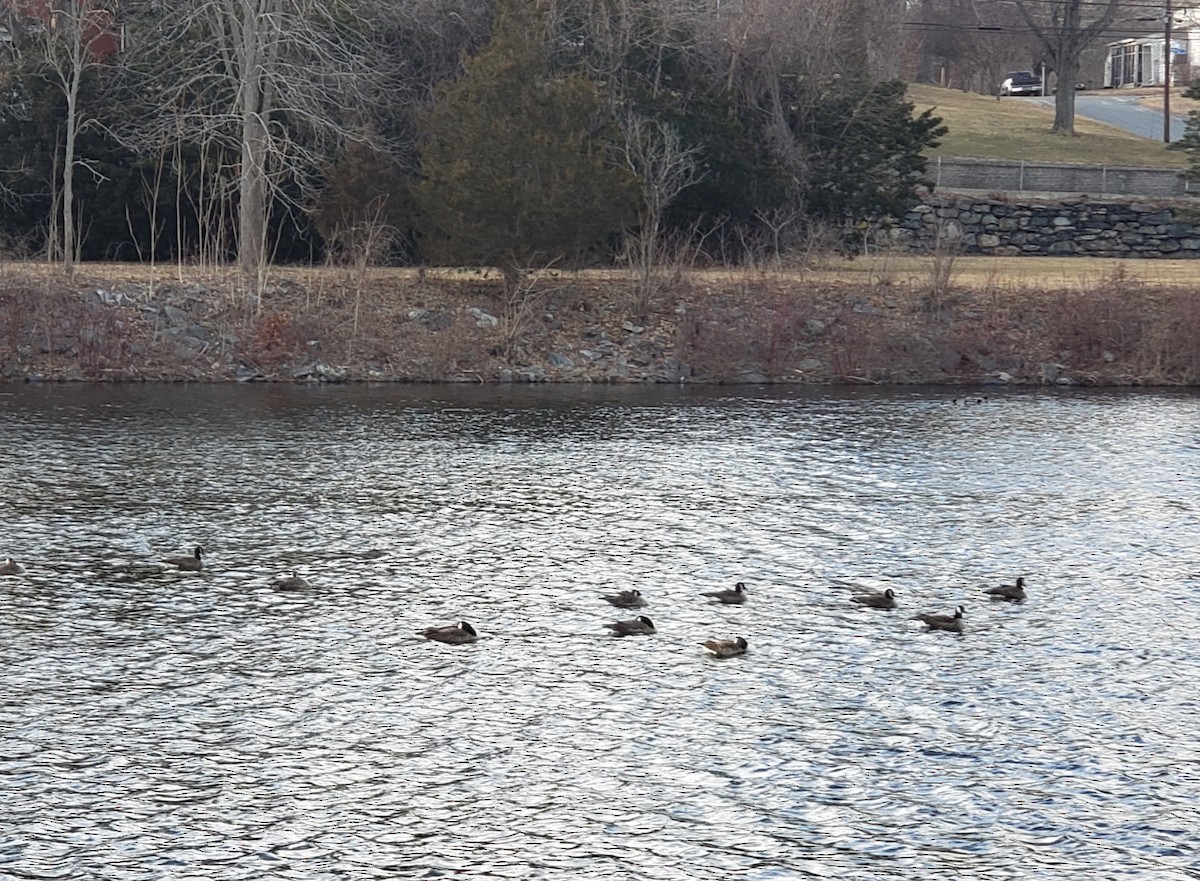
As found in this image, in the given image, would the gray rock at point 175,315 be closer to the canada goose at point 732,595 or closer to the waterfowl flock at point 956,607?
the canada goose at point 732,595

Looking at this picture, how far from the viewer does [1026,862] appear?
409 inches

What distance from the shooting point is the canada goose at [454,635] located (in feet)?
49.4

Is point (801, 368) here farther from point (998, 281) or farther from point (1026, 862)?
point (1026, 862)

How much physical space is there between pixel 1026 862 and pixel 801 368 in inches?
1104

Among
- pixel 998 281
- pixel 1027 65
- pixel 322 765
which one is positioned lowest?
pixel 322 765

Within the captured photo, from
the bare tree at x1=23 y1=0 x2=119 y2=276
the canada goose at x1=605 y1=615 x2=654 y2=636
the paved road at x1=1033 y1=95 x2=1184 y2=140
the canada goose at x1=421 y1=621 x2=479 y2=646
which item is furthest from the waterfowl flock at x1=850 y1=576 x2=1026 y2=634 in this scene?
the paved road at x1=1033 y1=95 x2=1184 y2=140

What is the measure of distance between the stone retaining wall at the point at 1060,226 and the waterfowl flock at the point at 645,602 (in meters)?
38.6

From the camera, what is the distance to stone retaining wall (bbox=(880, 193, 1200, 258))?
55.1 meters

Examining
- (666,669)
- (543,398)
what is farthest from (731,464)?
(666,669)

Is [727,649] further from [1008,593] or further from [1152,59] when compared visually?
[1152,59]

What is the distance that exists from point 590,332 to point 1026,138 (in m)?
39.5

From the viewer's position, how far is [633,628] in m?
15.4

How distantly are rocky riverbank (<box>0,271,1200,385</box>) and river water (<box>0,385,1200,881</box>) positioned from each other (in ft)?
31.0

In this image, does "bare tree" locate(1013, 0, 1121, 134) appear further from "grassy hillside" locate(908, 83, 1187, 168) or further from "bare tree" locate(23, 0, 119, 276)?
"bare tree" locate(23, 0, 119, 276)
